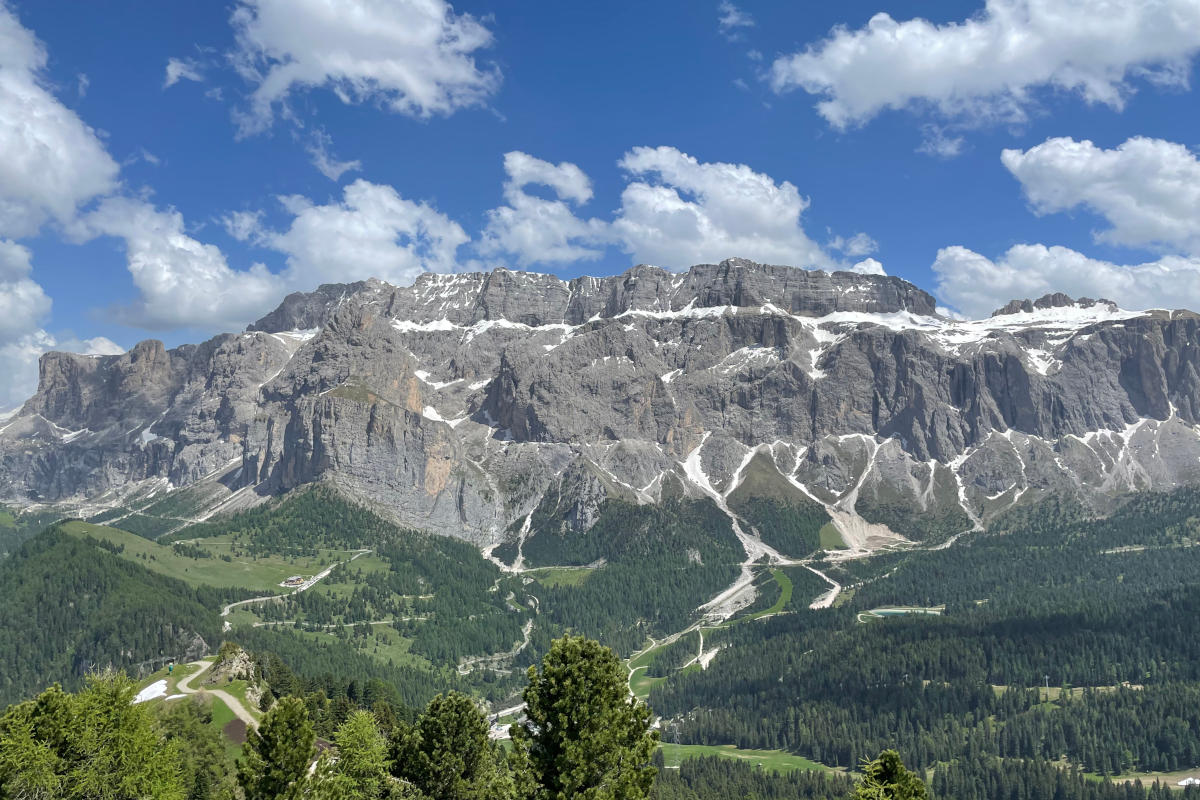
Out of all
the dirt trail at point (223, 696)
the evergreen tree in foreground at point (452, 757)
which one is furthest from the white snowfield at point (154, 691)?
the evergreen tree in foreground at point (452, 757)

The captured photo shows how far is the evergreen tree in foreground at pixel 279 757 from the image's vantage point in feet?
161

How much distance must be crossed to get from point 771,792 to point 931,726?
53164 millimetres

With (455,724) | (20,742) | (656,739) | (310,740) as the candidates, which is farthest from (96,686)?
(656,739)

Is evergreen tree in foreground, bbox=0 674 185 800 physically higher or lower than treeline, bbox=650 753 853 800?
higher

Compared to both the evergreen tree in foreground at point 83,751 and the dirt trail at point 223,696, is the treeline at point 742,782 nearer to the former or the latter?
the dirt trail at point 223,696

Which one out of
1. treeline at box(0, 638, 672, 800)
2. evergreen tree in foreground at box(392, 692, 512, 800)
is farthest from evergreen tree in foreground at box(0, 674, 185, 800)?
evergreen tree in foreground at box(392, 692, 512, 800)

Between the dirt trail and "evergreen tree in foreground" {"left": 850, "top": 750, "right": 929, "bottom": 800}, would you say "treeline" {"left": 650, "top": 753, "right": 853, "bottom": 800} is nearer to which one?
the dirt trail

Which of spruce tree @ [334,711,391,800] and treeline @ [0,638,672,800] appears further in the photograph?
spruce tree @ [334,711,391,800]

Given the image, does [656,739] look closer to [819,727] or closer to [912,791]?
[912,791]

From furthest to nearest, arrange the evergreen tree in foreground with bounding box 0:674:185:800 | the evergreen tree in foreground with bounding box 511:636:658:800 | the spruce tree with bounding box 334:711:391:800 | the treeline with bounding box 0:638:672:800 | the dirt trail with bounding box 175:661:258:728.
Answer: the dirt trail with bounding box 175:661:258:728
the spruce tree with bounding box 334:711:391:800
the evergreen tree in foreground with bounding box 0:674:185:800
the treeline with bounding box 0:638:672:800
the evergreen tree in foreground with bounding box 511:636:658:800

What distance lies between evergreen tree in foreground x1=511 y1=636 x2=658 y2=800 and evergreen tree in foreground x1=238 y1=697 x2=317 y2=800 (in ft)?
42.8

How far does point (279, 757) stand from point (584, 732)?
57.3ft

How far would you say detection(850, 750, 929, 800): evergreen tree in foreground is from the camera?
144 ft

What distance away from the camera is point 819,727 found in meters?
195
